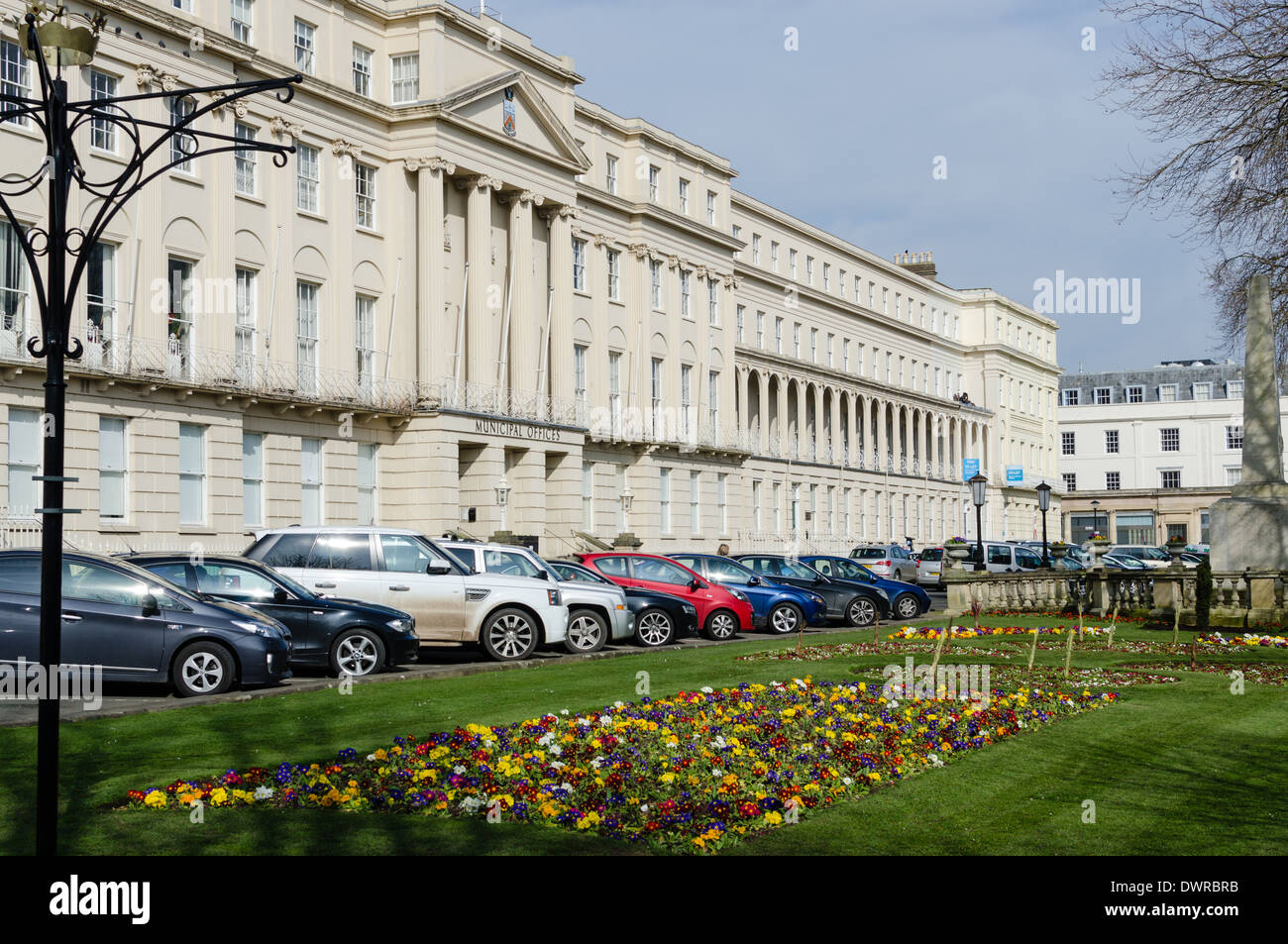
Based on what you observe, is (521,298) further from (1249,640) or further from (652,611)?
(1249,640)

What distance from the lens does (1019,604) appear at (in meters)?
34.2

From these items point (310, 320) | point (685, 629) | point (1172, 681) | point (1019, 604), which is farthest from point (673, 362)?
point (1172, 681)

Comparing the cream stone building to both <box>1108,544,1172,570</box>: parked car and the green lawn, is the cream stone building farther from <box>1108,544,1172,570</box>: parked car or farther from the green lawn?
the green lawn

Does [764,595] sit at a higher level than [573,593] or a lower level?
lower

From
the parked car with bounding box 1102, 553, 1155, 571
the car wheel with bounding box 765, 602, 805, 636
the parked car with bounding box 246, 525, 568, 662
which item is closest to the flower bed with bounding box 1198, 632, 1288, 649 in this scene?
the car wheel with bounding box 765, 602, 805, 636

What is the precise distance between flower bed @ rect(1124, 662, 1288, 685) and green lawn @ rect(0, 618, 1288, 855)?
1.03 m

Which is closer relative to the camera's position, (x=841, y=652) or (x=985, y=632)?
(x=841, y=652)

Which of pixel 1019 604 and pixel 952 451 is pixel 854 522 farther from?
pixel 1019 604

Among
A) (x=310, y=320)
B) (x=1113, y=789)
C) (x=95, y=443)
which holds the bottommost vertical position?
(x=1113, y=789)

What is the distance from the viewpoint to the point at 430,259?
42719 mm

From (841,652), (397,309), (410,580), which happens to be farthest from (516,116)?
(841,652)

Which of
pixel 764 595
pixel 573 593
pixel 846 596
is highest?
pixel 573 593

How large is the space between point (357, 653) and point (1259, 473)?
1747 centimetres
